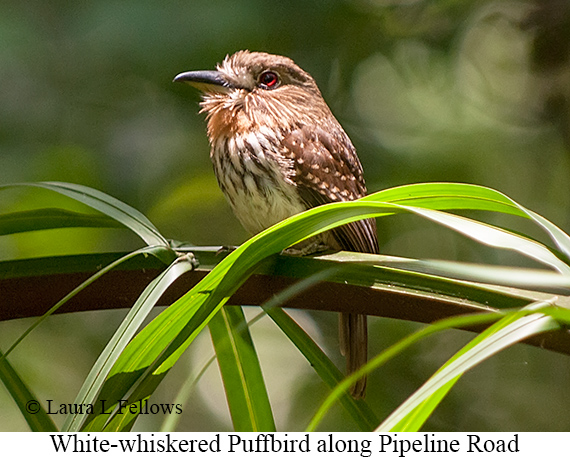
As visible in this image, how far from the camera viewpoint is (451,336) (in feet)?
11.5

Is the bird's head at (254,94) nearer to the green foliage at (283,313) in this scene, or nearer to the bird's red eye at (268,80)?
the bird's red eye at (268,80)

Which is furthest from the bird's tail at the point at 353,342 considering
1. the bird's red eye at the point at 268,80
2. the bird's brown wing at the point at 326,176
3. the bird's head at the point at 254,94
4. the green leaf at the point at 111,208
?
the green leaf at the point at 111,208

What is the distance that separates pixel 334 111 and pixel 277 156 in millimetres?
1540

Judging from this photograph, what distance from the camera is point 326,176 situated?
2.02 metres

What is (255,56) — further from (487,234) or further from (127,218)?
(487,234)

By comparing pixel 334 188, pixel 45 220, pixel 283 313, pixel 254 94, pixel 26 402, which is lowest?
pixel 26 402

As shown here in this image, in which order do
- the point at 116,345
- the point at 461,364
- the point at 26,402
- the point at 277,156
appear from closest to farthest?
the point at 461,364 < the point at 116,345 < the point at 26,402 < the point at 277,156

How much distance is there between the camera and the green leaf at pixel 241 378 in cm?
116

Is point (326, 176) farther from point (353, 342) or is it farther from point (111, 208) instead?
point (111, 208)

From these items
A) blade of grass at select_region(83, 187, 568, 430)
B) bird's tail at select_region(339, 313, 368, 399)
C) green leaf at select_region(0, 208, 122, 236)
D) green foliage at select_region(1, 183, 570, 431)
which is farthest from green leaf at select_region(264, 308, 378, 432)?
bird's tail at select_region(339, 313, 368, 399)

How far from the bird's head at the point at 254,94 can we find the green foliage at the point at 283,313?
814 mm

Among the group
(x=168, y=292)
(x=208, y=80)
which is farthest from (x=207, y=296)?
(x=208, y=80)
